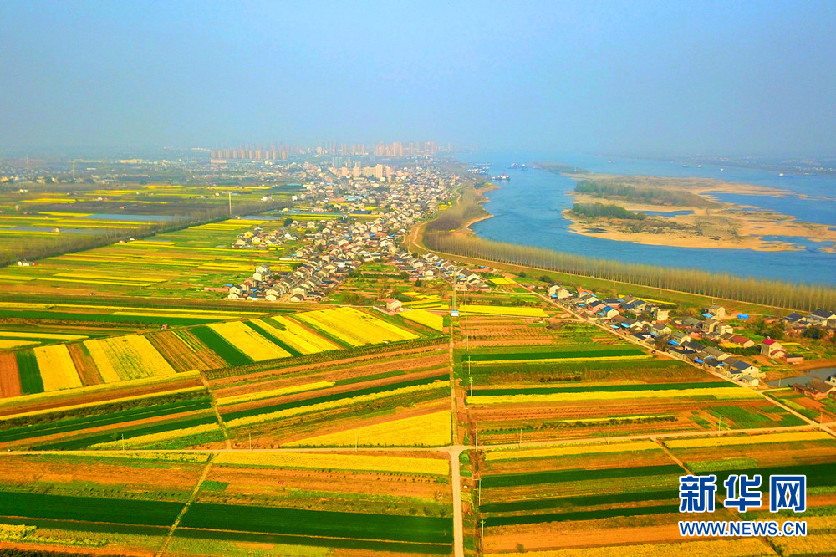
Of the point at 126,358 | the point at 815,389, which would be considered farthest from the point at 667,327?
the point at 126,358

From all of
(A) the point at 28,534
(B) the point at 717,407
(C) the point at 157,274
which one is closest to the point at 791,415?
(B) the point at 717,407

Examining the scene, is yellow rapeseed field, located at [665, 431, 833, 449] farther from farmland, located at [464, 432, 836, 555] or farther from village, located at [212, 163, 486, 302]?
village, located at [212, 163, 486, 302]

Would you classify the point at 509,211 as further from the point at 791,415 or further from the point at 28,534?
the point at 28,534

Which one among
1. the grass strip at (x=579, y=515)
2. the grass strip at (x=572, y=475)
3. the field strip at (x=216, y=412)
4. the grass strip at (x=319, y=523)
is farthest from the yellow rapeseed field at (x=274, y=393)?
the grass strip at (x=579, y=515)

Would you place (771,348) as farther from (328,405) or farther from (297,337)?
(297,337)

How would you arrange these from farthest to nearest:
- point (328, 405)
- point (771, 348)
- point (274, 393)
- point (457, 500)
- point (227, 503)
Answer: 1. point (771, 348)
2. point (274, 393)
3. point (328, 405)
4. point (457, 500)
5. point (227, 503)

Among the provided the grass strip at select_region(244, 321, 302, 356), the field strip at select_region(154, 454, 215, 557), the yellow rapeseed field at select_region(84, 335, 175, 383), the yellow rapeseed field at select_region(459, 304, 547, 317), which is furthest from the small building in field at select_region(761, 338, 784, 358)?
the yellow rapeseed field at select_region(84, 335, 175, 383)

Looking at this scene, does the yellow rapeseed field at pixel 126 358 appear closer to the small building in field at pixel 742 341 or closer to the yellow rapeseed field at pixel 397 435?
the yellow rapeseed field at pixel 397 435
